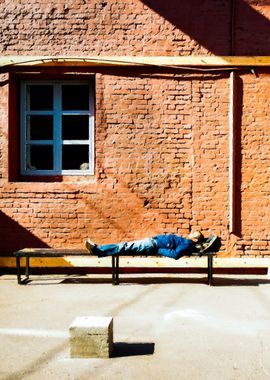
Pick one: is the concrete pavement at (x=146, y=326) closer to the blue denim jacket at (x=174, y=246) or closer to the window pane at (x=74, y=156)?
the blue denim jacket at (x=174, y=246)

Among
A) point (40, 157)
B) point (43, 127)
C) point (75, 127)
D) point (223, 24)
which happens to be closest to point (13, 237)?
point (40, 157)

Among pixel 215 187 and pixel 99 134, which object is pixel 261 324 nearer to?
pixel 215 187

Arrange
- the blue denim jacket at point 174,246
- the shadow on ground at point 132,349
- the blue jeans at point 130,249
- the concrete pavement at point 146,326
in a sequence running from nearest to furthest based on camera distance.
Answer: the concrete pavement at point 146,326, the shadow on ground at point 132,349, the blue denim jacket at point 174,246, the blue jeans at point 130,249

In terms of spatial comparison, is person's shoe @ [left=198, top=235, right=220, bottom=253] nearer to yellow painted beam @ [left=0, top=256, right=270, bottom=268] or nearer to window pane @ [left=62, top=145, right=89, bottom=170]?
yellow painted beam @ [left=0, top=256, right=270, bottom=268]

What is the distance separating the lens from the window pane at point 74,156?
28.4ft

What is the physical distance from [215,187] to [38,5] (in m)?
4.31

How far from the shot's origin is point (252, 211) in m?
8.23

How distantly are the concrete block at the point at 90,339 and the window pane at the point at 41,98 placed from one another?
17.8 feet

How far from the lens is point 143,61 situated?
27.0 ft

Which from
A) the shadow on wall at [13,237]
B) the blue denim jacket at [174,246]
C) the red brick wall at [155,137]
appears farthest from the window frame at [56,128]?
the blue denim jacket at [174,246]

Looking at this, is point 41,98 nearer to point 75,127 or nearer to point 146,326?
point 75,127

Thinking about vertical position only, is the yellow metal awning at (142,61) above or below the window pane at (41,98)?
above

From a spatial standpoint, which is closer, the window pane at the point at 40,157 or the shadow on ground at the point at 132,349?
the shadow on ground at the point at 132,349

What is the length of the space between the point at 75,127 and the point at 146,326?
4513 mm
